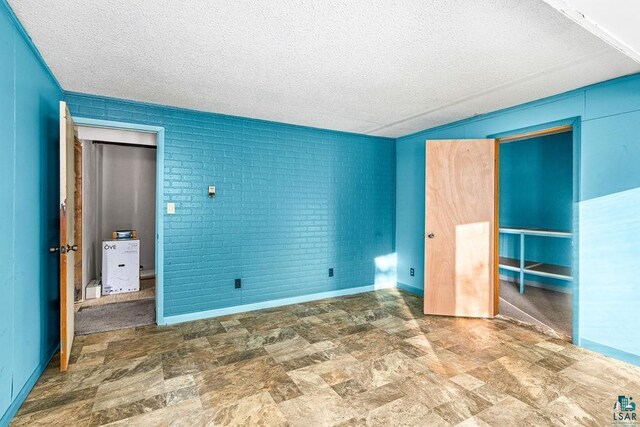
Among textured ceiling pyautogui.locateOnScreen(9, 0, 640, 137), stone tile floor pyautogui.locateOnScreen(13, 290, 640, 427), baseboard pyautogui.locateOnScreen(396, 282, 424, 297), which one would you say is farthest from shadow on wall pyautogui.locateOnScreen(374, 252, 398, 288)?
textured ceiling pyautogui.locateOnScreen(9, 0, 640, 137)

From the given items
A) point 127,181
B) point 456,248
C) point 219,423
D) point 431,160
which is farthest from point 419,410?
point 127,181

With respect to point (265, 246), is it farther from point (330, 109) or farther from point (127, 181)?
point (127, 181)

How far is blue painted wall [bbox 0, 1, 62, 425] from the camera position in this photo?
186 cm

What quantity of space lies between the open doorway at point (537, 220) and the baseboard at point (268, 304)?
1.85 metres

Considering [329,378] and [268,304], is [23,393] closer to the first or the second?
[329,378]

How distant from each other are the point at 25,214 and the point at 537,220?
6.39m

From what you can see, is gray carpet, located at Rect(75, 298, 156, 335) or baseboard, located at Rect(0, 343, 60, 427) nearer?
baseboard, located at Rect(0, 343, 60, 427)

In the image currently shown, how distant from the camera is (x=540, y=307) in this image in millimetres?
4133

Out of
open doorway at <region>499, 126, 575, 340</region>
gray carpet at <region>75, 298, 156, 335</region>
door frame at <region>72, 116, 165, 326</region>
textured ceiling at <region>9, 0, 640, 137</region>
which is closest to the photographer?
textured ceiling at <region>9, 0, 640, 137</region>

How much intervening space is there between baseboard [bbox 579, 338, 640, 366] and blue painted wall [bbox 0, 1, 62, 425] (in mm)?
4443

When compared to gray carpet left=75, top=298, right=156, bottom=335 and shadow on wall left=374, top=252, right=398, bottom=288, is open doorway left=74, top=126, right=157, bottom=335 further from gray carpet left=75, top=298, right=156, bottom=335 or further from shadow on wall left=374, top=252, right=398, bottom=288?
shadow on wall left=374, top=252, right=398, bottom=288

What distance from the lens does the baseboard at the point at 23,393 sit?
1.87 meters

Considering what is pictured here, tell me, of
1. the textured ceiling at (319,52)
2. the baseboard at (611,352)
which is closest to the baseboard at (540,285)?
the baseboard at (611,352)

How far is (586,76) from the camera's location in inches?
106
